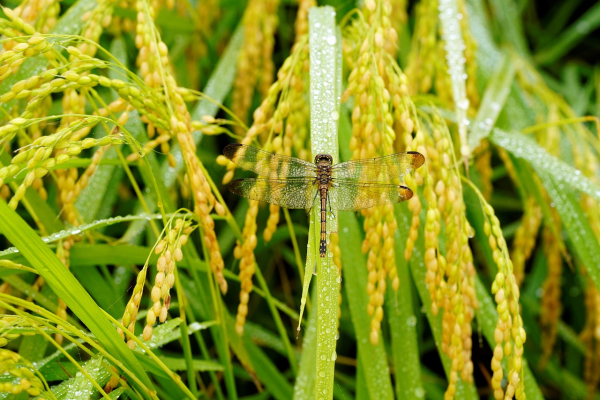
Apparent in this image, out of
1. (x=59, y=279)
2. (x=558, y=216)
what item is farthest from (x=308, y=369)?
(x=558, y=216)

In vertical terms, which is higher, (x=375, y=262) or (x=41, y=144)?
(x=41, y=144)

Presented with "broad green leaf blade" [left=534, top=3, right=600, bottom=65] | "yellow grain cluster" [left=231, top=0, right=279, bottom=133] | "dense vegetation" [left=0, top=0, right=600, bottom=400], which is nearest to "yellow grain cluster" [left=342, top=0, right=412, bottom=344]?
"dense vegetation" [left=0, top=0, right=600, bottom=400]

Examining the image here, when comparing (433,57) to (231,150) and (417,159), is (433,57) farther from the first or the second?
(231,150)

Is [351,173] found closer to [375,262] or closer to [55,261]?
[375,262]

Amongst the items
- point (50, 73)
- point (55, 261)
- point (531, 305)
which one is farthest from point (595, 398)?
point (50, 73)

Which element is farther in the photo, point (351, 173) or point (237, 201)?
point (237, 201)

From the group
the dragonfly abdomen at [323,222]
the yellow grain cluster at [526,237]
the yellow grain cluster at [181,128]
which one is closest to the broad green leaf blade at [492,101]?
the yellow grain cluster at [526,237]

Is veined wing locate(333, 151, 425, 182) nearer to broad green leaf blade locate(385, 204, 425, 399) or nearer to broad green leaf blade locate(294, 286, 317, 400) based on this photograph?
broad green leaf blade locate(385, 204, 425, 399)
